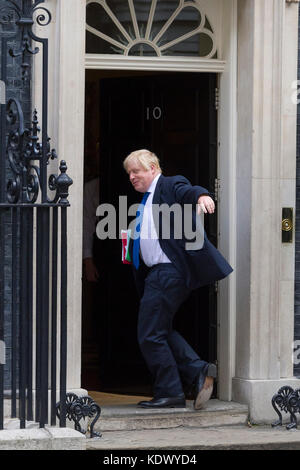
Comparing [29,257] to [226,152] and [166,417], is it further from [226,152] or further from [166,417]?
[226,152]

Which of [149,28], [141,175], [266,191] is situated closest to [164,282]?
[141,175]

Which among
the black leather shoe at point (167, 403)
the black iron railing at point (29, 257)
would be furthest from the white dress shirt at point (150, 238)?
the black iron railing at point (29, 257)

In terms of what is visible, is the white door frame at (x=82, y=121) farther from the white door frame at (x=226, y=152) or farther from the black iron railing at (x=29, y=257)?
the black iron railing at (x=29, y=257)

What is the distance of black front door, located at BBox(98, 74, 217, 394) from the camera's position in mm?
9164

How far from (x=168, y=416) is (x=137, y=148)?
8.07 feet

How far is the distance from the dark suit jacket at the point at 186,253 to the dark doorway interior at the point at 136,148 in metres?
0.73

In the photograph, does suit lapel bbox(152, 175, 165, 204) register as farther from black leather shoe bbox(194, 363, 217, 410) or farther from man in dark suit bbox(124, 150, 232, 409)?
black leather shoe bbox(194, 363, 217, 410)

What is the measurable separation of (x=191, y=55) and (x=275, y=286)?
1860 millimetres

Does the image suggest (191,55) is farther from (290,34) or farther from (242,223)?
(242,223)

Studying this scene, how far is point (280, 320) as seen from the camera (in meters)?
8.73

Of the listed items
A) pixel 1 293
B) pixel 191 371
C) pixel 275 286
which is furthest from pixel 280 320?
pixel 1 293

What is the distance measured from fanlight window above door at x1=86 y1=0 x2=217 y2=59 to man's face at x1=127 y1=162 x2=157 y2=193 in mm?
955

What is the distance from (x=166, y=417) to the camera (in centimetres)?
840

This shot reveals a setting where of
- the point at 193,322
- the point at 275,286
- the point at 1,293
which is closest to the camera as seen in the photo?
the point at 1,293
